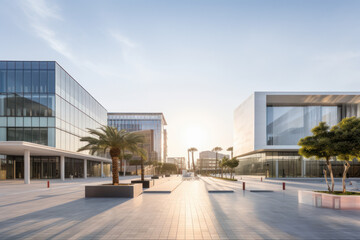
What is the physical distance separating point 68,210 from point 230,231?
329 inches

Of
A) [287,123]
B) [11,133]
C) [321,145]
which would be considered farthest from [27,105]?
[287,123]

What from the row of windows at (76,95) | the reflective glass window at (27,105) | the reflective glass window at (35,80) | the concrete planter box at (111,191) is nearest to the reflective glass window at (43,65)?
the reflective glass window at (35,80)

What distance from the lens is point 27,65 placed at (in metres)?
44.5

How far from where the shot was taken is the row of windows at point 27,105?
43312 millimetres

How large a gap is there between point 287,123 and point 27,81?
174 feet

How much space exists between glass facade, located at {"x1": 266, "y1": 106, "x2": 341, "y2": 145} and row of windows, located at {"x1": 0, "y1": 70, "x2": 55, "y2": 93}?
4585cm

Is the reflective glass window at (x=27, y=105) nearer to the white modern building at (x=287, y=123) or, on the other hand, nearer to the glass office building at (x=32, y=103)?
the glass office building at (x=32, y=103)

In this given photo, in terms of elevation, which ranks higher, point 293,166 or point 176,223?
point 176,223

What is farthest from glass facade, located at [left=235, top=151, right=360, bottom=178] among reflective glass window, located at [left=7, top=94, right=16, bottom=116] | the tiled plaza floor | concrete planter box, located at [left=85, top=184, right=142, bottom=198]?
reflective glass window, located at [left=7, top=94, right=16, bottom=116]

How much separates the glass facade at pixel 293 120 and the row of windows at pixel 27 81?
45.9m

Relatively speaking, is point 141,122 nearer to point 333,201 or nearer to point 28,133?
point 28,133

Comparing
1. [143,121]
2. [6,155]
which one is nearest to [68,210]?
[6,155]

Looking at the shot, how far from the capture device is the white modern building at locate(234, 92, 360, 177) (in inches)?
2281

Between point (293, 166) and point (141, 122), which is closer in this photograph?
point (293, 166)
